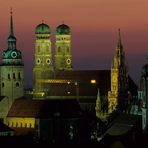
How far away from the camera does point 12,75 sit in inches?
6732

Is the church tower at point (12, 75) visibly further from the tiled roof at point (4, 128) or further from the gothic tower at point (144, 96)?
the gothic tower at point (144, 96)

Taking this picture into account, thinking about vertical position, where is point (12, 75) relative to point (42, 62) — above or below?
below

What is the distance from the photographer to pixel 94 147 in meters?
103

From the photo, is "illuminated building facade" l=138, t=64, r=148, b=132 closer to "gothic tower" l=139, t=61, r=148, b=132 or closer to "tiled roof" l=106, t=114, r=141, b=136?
"gothic tower" l=139, t=61, r=148, b=132

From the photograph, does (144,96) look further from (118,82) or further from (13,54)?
(13,54)

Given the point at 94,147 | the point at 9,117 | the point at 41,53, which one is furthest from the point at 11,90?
the point at 94,147

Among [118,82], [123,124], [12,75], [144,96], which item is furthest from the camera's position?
[12,75]

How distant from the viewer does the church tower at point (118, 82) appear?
16338cm

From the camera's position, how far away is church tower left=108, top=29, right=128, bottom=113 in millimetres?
163375

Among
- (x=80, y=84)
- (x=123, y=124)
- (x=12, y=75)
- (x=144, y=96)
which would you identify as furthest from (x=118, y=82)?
(x=144, y=96)

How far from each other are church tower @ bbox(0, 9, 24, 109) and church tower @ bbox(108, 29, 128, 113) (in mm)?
11040

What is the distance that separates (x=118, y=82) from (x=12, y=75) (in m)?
13.1

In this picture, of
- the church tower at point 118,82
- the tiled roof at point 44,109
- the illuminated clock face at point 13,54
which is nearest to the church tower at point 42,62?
the illuminated clock face at point 13,54

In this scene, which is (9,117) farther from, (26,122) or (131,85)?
(131,85)
